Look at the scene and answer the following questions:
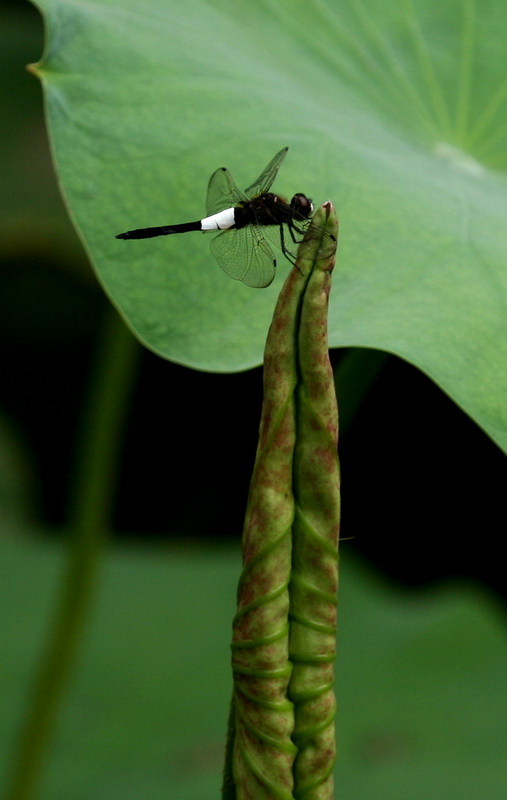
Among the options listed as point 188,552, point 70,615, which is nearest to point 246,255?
point 70,615

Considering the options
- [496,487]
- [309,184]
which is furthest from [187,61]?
[496,487]

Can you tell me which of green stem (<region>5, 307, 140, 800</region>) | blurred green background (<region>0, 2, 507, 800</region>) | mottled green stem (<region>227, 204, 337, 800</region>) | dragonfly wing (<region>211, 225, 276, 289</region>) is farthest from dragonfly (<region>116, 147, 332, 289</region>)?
blurred green background (<region>0, 2, 507, 800</region>)

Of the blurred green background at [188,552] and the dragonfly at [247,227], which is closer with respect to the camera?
the dragonfly at [247,227]

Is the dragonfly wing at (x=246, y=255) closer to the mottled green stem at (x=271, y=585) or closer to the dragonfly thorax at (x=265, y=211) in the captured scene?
the dragonfly thorax at (x=265, y=211)

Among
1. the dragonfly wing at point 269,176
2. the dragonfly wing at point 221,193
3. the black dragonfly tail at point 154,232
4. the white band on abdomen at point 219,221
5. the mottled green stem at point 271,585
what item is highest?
A: the dragonfly wing at point 269,176

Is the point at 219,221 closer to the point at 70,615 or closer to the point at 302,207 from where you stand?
the point at 302,207

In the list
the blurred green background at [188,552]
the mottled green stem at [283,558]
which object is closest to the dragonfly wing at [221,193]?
the mottled green stem at [283,558]
